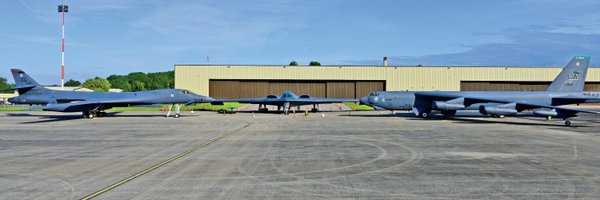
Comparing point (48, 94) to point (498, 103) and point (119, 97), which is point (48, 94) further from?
point (498, 103)

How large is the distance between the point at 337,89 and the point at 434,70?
14.7m

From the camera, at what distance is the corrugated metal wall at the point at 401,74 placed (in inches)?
→ 2625

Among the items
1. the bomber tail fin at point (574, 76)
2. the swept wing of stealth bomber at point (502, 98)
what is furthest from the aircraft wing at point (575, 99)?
the bomber tail fin at point (574, 76)

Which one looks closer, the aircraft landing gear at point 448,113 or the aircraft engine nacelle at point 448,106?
the aircraft engine nacelle at point 448,106

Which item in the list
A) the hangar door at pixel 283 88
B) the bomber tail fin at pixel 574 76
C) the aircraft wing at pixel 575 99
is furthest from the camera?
the hangar door at pixel 283 88

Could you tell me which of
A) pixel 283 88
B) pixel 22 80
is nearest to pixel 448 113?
pixel 283 88

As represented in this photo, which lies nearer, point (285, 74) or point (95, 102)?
point (95, 102)

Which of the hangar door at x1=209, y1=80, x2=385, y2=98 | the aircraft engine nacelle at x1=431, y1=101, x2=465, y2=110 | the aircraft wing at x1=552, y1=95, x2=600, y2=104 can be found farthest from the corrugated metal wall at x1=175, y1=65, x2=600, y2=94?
the aircraft engine nacelle at x1=431, y1=101, x2=465, y2=110

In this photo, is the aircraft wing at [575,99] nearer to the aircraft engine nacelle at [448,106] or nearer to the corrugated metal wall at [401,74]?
the aircraft engine nacelle at [448,106]

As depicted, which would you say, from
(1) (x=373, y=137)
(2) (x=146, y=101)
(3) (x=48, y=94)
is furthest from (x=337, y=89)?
(1) (x=373, y=137)

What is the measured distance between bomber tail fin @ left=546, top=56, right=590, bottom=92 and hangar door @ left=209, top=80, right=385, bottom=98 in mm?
32967

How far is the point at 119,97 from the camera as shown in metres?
37.7

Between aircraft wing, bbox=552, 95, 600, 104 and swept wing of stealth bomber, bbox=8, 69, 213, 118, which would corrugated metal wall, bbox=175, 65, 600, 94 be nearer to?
swept wing of stealth bomber, bbox=8, 69, 213, 118

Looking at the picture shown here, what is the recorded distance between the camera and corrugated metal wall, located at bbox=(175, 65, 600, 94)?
219ft
